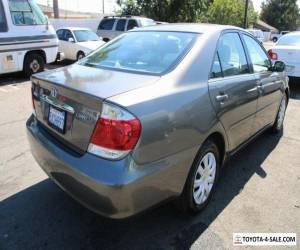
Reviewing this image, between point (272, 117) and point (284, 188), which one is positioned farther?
point (272, 117)

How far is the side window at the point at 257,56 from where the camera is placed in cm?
404

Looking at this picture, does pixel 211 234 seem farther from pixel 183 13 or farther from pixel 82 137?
pixel 183 13

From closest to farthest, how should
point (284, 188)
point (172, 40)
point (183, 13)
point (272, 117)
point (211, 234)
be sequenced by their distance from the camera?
point (211, 234), point (172, 40), point (284, 188), point (272, 117), point (183, 13)

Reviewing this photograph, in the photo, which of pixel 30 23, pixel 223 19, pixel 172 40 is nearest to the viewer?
pixel 172 40

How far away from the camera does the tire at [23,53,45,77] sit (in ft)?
31.1

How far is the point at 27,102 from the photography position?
23.1ft

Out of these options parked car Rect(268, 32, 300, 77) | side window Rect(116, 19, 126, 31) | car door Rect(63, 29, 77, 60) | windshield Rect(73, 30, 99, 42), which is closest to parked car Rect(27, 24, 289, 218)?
parked car Rect(268, 32, 300, 77)

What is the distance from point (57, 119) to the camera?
274cm

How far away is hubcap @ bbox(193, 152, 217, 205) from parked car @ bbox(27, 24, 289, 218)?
0.03 feet

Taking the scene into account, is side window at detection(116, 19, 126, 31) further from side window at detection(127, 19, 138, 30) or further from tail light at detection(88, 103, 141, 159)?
tail light at detection(88, 103, 141, 159)

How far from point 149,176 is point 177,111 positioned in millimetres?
539

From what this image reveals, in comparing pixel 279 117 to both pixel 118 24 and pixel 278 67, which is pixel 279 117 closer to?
pixel 278 67

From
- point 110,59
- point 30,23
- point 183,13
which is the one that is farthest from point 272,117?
point 183,13

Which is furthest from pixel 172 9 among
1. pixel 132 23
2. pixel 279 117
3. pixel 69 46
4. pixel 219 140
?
pixel 219 140
